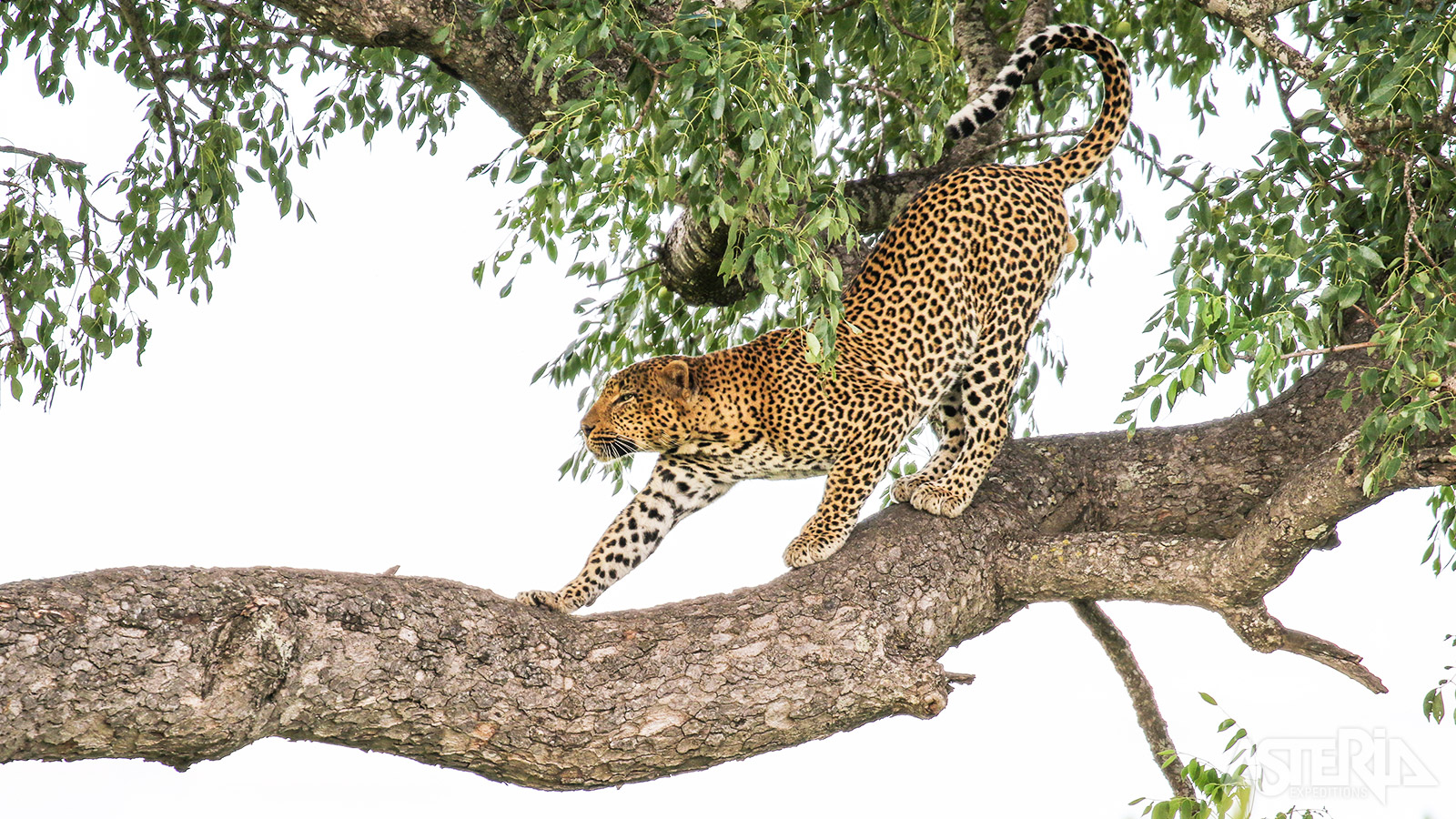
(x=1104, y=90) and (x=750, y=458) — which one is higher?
(x=1104, y=90)

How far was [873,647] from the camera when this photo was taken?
14.6ft

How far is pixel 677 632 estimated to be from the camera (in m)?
4.35

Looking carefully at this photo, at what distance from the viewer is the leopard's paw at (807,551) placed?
189 inches

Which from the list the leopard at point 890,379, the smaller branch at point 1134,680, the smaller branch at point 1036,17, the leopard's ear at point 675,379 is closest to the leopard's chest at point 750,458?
the leopard at point 890,379

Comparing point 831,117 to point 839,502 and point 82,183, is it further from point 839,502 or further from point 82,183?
point 82,183

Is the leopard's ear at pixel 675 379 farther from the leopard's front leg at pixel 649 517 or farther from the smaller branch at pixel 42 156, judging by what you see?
the smaller branch at pixel 42 156

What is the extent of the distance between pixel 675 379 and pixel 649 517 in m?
0.54

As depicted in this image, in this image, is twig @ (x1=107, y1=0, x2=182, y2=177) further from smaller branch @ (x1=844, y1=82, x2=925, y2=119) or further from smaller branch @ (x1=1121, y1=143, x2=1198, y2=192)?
smaller branch @ (x1=1121, y1=143, x2=1198, y2=192)

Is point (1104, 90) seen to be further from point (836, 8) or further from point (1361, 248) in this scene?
point (1361, 248)

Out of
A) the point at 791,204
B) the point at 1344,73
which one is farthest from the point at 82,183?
the point at 1344,73

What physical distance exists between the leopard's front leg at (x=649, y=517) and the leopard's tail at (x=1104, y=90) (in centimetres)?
182

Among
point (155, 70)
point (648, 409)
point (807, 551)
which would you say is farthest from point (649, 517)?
point (155, 70)

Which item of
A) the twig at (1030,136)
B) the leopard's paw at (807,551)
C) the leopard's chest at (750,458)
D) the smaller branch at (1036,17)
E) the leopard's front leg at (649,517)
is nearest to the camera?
the leopard's paw at (807,551)

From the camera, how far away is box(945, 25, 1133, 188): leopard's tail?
550 centimetres
